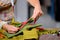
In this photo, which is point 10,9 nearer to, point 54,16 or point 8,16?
point 8,16

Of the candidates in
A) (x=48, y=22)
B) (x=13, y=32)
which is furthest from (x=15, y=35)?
(x=48, y=22)

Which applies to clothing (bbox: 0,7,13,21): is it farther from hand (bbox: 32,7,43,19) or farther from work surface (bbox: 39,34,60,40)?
work surface (bbox: 39,34,60,40)

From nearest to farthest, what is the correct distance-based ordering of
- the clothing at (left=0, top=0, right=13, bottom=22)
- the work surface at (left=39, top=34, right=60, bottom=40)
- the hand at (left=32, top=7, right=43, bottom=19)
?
the work surface at (left=39, top=34, right=60, bottom=40) < the hand at (left=32, top=7, right=43, bottom=19) < the clothing at (left=0, top=0, right=13, bottom=22)

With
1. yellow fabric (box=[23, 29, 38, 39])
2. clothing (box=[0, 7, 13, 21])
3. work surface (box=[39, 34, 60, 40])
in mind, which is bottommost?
work surface (box=[39, 34, 60, 40])

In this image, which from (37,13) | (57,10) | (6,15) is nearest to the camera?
(37,13)

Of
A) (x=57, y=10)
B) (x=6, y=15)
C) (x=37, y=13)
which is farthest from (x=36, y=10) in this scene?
(x=57, y=10)

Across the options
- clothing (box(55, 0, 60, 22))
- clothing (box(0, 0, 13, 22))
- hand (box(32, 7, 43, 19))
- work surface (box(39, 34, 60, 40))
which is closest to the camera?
work surface (box(39, 34, 60, 40))

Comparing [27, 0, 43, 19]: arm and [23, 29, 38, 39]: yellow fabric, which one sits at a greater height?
[27, 0, 43, 19]: arm

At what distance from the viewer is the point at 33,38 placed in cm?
101

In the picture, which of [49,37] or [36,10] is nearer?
[49,37]

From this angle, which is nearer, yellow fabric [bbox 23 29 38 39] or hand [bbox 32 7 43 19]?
yellow fabric [bbox 23 29 38 39]

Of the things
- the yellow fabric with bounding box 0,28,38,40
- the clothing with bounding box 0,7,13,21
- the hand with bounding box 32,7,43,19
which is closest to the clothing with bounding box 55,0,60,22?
the clothing with bounding box 0,7,13,21

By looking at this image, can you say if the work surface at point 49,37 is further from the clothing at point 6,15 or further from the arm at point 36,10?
the clothing at point 6,15

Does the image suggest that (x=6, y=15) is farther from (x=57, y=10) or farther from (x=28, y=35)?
(x=57, y=10)
